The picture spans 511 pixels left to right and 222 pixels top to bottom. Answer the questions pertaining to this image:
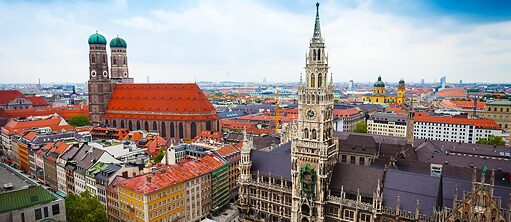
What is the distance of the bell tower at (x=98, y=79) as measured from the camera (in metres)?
152

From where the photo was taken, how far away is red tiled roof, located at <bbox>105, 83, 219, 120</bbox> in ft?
457

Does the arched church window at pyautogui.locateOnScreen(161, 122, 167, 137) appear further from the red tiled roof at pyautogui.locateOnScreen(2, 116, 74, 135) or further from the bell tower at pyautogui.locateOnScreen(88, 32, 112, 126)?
the red tiled roof at pyautogui.locateOnScreen(2, 116, 74, 135)

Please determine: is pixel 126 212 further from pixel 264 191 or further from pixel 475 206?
pixel 475 206

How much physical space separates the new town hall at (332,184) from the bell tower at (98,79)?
346ft

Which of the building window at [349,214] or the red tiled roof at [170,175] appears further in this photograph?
the red tiled roof at [170,175]

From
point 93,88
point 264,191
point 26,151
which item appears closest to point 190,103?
point 93,88

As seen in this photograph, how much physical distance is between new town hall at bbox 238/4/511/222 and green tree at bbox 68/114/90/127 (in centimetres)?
12365

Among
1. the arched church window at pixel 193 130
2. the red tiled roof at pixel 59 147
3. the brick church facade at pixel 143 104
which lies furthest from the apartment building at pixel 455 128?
the red tiled roof at pixel 59 147

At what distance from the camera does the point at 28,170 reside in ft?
359

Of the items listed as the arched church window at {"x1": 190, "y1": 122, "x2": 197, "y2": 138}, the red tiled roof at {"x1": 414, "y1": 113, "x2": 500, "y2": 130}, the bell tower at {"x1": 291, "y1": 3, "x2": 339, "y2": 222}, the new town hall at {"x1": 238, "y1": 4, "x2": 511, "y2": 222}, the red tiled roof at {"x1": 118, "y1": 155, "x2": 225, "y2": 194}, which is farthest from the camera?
the arched church window at {"x1": 190, "y1": 122, "x2": 197, "y2": 138}

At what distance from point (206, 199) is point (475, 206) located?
52443mm

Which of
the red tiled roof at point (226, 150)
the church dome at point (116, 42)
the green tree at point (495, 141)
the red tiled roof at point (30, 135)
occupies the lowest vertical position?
the green tree at point (495, 141)

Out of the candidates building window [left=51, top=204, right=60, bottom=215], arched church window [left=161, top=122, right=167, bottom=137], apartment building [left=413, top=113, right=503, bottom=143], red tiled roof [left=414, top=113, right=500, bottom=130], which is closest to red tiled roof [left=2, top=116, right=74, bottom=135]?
arched church window [left=161, top=122, right=167, bottom=137]

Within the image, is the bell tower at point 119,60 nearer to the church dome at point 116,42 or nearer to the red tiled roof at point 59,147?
the church dome at point 116,42
